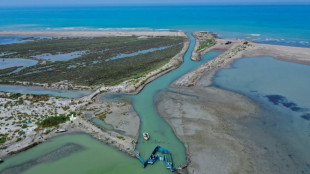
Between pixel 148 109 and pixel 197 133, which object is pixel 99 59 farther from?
pixel 197 133

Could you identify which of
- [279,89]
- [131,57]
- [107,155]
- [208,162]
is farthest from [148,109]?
[131,57]

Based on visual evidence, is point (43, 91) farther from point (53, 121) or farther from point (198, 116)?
point (198, 116)

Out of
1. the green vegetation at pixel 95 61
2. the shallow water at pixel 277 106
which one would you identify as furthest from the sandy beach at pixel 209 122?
the green vegetation at pixel 95 61

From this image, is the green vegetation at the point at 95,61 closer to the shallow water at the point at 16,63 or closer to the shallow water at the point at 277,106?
the shallow water at the point at 16,63

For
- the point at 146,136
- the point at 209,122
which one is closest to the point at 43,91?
the point at 146,136

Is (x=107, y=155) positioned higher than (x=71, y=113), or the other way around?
(x=71, y=113)

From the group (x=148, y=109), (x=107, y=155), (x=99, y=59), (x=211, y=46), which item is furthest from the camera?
(x=211, y=46)
